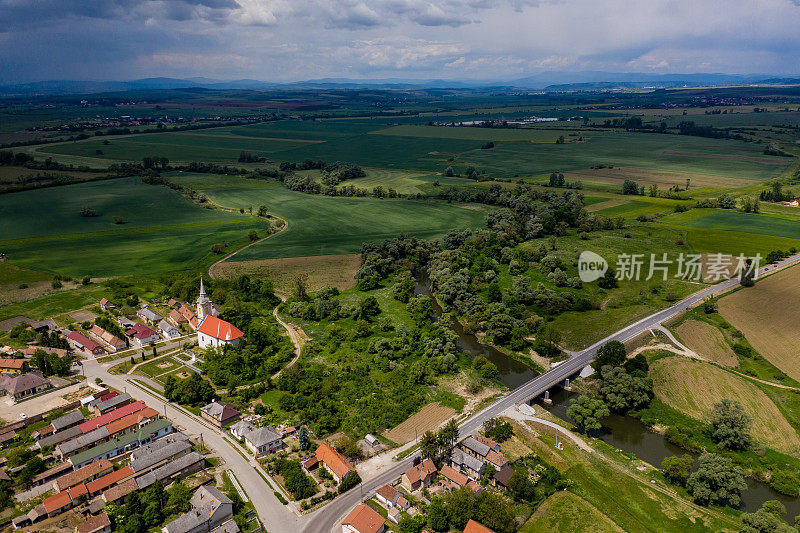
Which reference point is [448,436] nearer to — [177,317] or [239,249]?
[177,317]

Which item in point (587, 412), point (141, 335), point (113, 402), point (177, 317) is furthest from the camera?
point (177, 317)

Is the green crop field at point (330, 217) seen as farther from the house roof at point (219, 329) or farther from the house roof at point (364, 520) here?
the house roof at point (364, 520)

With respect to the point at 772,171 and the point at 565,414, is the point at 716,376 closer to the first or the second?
the point at 565,414

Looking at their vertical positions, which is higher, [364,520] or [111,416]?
[111,416]

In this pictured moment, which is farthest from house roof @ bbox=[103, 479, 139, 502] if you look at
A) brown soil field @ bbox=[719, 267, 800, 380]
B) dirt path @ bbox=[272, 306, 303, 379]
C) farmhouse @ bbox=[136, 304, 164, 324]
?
brown soil field @ bbox=[719, 267, 800, 380]

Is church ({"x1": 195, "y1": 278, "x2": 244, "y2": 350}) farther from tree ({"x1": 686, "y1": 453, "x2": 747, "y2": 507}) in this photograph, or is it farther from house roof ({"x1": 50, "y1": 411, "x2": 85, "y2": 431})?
tree ({"x1": 686, "y1": 453, "x2": 747, "y2": 507})

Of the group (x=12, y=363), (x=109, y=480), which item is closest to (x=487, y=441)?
(x=109, y=480)

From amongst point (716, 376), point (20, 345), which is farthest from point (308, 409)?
point (716, 376)
